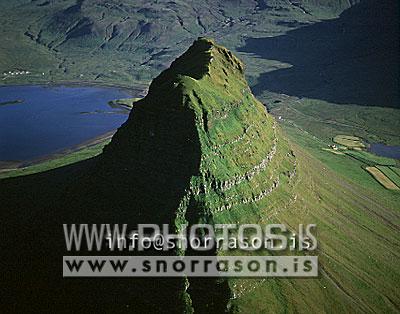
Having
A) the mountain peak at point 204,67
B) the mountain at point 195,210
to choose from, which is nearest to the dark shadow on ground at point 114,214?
the mountain at point 195,210

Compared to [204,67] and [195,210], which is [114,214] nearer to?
[195,210]

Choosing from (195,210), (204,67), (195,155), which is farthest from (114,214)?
(204,67)

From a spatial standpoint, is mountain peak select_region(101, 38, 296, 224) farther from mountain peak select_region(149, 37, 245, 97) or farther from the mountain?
mountain peak select_region(149, 37, 245, 97)

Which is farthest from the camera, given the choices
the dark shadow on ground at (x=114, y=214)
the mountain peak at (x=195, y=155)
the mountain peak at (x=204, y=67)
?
the mountain peak at (x=204, y=67)

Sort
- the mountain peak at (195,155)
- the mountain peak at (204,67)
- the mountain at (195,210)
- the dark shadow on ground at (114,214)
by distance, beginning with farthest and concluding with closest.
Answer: the mountain peak at (204,67), the mountain peak at (195,155), the mountain at (195,210), the dark shadow on ground at (114,214)

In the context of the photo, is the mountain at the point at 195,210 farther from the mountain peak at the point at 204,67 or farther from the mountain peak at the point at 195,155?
the mountain peak at the point at 204,67

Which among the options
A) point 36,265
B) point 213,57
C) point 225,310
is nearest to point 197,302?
point 225,310

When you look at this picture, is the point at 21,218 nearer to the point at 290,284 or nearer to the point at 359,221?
the point at 290,284

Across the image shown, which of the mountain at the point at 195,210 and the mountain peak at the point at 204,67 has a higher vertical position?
the mountain peak at the point at 204,67

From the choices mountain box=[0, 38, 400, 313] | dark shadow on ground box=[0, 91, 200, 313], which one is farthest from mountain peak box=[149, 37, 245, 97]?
dark shadow on ground box=[0, 91, 200, 313]

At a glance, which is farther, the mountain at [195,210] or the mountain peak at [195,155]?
the mountain peak at [195,155]
